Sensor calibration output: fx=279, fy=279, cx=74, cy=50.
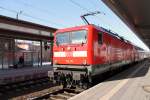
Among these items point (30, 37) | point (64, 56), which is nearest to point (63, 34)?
point (64, 56)

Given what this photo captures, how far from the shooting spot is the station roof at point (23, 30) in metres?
18.9

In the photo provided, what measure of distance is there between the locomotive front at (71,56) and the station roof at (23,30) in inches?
246

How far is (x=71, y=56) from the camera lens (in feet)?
42.7

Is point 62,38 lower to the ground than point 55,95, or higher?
higher

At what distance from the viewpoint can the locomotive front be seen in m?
12.5

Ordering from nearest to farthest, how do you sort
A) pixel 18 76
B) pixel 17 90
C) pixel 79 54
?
pixel 79 54 → pixel 17 90 → pixel 18 76

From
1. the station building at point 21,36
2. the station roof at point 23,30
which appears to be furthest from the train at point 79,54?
the station building at point 21,36

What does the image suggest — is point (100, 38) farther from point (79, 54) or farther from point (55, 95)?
point (55, 95)

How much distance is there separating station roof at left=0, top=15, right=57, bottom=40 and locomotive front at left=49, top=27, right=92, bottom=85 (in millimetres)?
6237

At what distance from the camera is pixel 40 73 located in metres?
20.0

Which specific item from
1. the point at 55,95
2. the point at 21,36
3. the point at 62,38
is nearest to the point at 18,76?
the point at 21,36

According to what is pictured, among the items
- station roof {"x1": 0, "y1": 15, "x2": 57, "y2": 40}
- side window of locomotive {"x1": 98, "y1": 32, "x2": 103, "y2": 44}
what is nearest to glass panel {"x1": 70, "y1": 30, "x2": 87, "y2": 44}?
side window of locomotive {"x1": 98, "y1": 32, "x2": 103, "y2": 44}

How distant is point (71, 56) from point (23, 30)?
28.9 feet

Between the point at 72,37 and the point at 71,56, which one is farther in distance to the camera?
the point at 72,37
